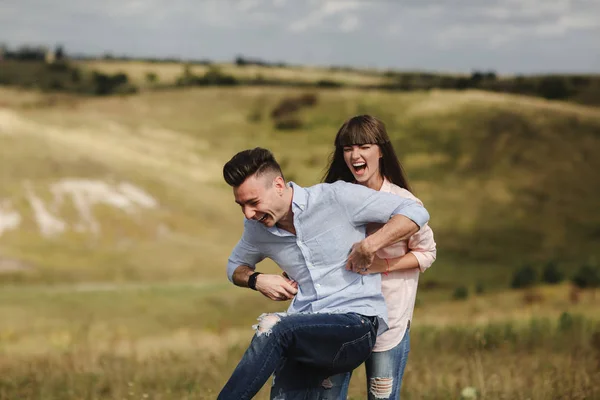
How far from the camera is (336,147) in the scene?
16.1 ft

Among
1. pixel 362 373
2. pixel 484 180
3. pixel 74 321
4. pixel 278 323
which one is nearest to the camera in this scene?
pixel 278 323

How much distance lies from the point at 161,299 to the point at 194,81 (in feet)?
299

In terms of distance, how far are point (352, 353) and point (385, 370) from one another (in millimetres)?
533

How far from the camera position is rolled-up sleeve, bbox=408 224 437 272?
459 cm

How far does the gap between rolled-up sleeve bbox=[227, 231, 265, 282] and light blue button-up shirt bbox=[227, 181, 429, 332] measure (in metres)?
0.23

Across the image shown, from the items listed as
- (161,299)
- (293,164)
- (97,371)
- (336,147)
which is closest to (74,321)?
(161,299)

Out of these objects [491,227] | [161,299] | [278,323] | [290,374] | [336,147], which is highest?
[336,147]

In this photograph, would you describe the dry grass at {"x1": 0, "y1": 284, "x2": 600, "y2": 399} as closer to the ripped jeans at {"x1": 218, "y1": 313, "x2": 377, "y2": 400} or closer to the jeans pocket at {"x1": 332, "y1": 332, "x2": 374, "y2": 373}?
the ripped jeans at {"x1": 218, "y1": 313, "x2": 377, "y2": 400}

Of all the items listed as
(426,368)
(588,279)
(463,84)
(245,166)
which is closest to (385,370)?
(245,166)

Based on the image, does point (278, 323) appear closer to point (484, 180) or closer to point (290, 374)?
point (290, 374)

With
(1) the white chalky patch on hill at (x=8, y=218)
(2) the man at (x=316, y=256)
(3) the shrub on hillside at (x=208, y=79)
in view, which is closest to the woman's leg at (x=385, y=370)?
(2) the man at (x=316, y=256)

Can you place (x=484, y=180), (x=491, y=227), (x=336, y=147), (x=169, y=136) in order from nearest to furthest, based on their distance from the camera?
(x=336, y=147), (x=491, y=227), (x=484, y=180), (x=169, y=136)

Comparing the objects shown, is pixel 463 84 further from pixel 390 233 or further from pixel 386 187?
pixel 390 233

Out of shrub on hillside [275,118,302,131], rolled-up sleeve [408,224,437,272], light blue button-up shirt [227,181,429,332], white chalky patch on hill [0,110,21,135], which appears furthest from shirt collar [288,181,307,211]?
shrub on hillside [275,118,302,131]
